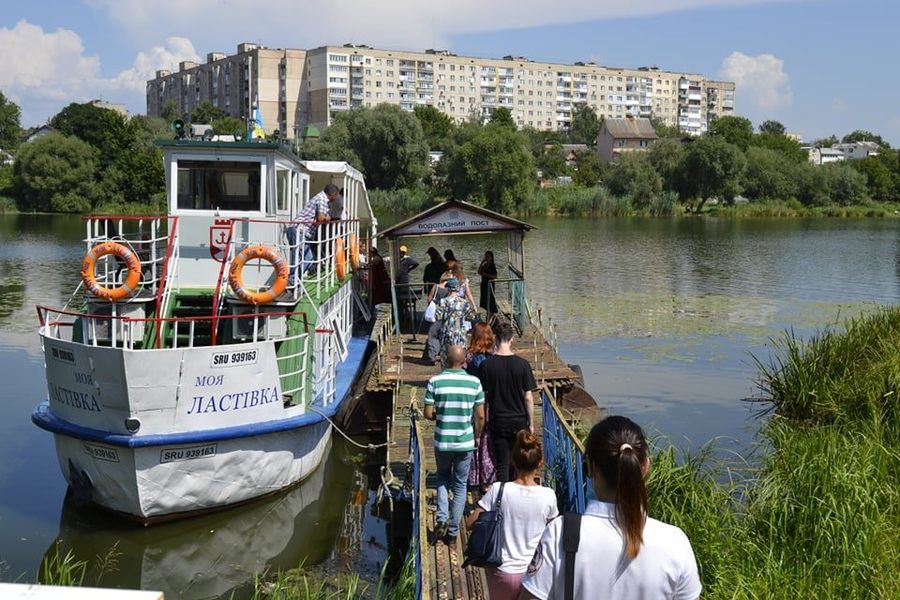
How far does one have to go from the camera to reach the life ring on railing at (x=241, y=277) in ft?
39.7

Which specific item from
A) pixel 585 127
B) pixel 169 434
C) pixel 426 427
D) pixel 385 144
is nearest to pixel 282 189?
pixel 426 427

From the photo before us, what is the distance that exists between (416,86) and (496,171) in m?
83.1

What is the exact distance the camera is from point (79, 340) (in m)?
13.0

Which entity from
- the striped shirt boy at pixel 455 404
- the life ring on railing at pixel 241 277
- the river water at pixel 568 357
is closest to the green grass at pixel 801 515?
the striped shirt boy at pixel 455 404

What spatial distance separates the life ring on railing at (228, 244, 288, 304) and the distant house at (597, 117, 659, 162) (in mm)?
134849

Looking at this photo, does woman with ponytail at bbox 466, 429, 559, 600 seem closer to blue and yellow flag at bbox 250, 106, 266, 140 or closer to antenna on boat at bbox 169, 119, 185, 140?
antenna on boat at bbox 169, 119, 185, 140

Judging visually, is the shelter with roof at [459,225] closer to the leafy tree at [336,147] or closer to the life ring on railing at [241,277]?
the life ring on railing at [241,277]

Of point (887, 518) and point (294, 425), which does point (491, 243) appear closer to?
point (294, 425)

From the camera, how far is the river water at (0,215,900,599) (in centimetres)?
1105

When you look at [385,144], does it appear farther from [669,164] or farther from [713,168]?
[713,168]

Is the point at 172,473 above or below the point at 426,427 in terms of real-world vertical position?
below

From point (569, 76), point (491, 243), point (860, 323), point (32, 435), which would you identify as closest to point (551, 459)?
point (860, 323)

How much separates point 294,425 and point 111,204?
226 feet

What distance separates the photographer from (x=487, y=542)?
556 cm
